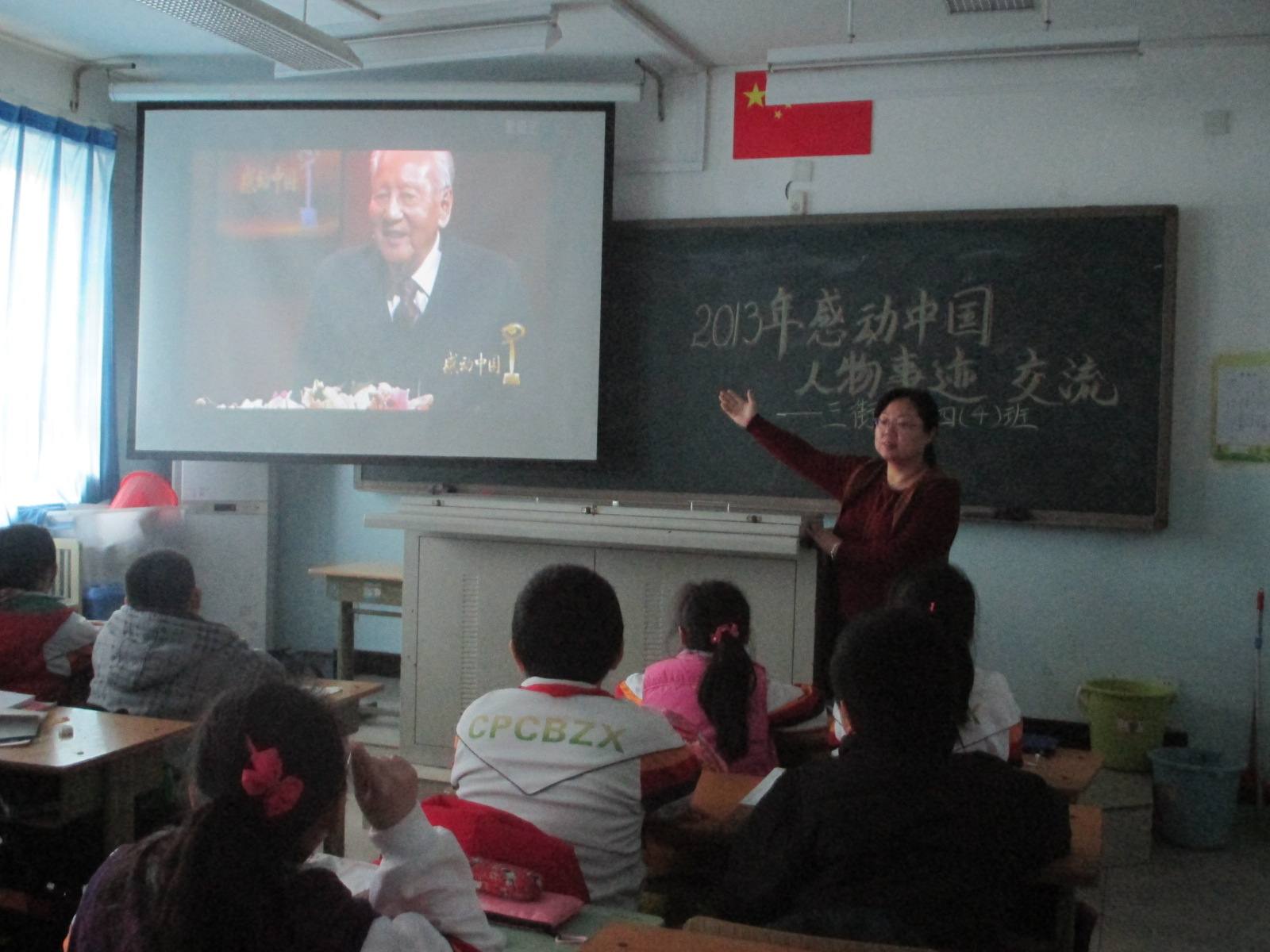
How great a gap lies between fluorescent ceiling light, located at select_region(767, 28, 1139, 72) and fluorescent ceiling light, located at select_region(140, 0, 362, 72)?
1.61 metres

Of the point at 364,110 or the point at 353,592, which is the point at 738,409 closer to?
the point at 353,592

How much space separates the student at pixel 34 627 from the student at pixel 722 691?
1401 mm

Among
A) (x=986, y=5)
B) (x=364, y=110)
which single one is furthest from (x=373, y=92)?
(x=986, y=5)

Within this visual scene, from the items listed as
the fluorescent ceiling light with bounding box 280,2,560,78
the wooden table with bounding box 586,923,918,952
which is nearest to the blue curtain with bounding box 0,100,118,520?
the fluorescent ceiling light with bounding box 280,2,560,78

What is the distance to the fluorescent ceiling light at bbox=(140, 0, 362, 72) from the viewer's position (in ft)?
12.1

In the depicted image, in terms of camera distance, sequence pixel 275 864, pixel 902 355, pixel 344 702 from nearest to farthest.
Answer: pixel 275 864 < pixel 344 702 < pixel 902 355

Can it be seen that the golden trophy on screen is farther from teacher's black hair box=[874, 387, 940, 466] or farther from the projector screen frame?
teacher's black hair box=[874, 387, 940, 466]

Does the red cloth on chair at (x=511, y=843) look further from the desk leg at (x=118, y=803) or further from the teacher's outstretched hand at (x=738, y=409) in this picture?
the teacher's outstretched hand at (x=738, y=409)

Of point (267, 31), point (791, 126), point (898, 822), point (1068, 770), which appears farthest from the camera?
point (791, 126)

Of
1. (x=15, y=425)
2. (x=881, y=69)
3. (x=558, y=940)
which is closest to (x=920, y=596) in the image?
(x=558, y=940)

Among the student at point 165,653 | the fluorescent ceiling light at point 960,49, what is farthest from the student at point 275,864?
the fluorescent ceiling light at point 960,49

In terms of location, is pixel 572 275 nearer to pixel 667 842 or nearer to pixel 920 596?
pixel 920 596

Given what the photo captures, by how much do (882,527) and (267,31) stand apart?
2600 millimetres

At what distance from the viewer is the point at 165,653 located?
104 inches
